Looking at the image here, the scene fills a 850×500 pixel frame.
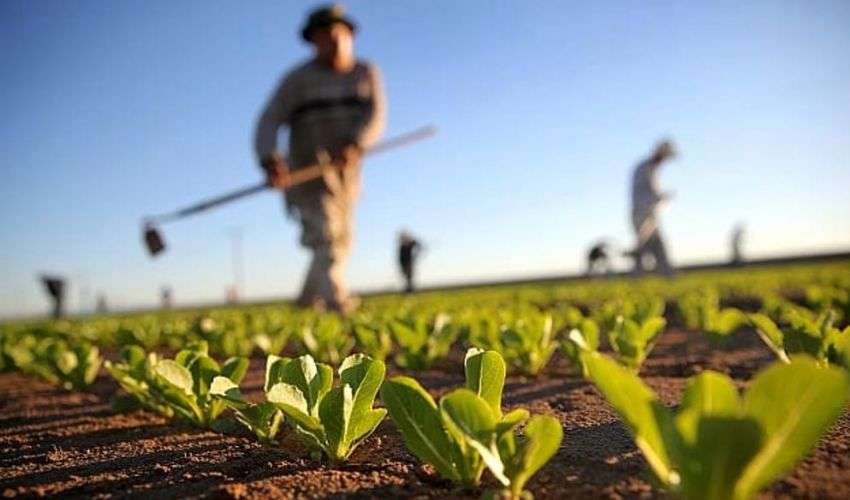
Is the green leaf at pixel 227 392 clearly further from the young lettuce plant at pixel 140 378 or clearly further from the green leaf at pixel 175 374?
the young lettuce plant at pixel 140 378

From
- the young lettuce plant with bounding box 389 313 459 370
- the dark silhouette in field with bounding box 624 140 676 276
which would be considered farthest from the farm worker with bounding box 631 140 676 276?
the young lettuce plant with bounding box 389 313 459 370

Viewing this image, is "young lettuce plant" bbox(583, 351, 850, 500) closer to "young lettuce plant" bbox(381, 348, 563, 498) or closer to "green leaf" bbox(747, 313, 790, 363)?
"young lettuce plant" bbox(381, 348, 563, 498)

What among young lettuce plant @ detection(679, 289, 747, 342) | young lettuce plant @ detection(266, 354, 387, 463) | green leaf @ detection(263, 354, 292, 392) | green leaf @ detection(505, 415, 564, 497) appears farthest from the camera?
young lettuce plant @ detection(679, 289, 747, 342)

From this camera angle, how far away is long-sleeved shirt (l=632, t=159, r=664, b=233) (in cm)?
1084

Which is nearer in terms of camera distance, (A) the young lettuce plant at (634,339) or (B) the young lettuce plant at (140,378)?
(B) the young lettuce plant at (140,378)

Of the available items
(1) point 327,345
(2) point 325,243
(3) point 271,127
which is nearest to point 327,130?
(3) point 271,127

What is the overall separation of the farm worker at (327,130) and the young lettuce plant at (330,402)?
→ 4579mm

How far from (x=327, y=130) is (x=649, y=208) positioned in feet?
24.1

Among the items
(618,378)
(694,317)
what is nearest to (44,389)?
(618,378)

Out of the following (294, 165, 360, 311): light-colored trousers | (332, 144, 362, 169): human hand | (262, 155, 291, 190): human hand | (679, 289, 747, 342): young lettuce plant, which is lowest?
(679, 289, 747, 342): young lettuce plant

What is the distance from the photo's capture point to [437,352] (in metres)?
2.49

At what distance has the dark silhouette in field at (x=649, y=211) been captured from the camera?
10.9 metres

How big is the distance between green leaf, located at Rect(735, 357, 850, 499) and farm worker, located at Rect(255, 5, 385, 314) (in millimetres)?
5250

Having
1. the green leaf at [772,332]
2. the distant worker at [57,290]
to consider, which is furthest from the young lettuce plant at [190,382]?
the distant worker at [57,290]
